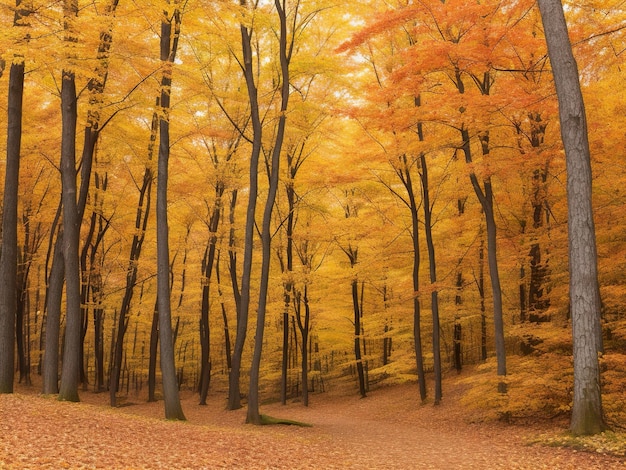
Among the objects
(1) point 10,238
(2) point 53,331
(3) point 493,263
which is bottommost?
(2) point 53,331

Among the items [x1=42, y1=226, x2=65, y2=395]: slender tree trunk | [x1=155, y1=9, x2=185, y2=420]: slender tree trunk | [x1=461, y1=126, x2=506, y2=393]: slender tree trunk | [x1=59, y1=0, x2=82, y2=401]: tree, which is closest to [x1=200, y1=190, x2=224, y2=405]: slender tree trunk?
[x1=155, y1=9, x2=185, y2=420]: slender tree trunk

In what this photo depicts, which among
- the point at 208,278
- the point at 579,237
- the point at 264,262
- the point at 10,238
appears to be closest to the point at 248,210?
the point at 264,262

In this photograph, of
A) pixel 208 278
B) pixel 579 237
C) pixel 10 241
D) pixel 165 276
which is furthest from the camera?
pixel 208 278

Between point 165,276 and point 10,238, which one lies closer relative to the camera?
point 10,238

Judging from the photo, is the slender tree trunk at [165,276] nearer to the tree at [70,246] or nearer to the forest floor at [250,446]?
the forest floor at [250,446]

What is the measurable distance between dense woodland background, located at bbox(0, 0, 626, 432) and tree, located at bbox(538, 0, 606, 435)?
0.58 meters

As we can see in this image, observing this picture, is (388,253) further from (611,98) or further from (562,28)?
(562,28)

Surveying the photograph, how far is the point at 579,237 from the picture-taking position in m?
8.26

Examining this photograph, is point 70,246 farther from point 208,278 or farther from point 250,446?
point 208,278

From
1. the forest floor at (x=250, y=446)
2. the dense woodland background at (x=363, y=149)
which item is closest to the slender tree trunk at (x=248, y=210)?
the dense woodland background at (x=363, y=149)

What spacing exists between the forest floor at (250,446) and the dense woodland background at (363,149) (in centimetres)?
153

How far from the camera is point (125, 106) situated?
13.4 m

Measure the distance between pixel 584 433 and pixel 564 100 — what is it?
534cm

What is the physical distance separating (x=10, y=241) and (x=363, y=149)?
423 inches
